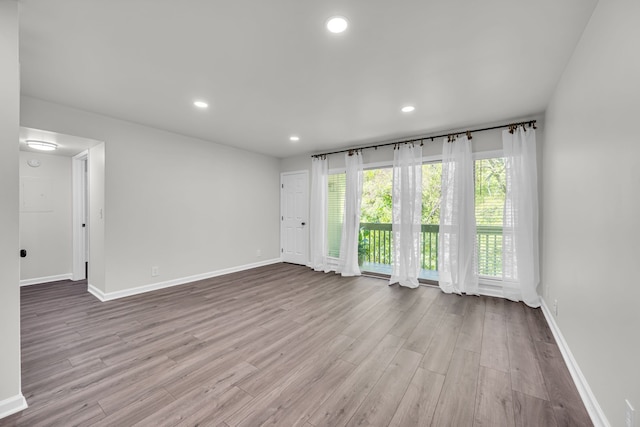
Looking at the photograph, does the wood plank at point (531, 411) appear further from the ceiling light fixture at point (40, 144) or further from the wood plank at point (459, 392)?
the ceiling light fixture at point (40, 144)

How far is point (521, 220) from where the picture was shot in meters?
3.28

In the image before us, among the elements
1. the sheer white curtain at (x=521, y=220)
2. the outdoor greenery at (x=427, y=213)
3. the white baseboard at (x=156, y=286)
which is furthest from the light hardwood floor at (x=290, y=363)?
the outdoor greenery at (x=427, y=213)

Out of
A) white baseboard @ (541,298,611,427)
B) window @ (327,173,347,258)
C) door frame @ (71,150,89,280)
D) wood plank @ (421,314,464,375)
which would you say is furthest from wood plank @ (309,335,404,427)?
door frame @ (71,150,89,280)

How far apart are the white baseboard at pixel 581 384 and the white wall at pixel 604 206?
0.06 m

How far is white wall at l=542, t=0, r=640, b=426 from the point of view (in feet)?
3.84

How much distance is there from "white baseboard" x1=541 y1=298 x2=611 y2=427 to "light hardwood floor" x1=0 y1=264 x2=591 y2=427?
0.05m

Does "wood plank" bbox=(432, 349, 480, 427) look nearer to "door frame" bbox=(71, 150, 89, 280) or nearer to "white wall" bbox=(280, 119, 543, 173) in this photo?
"white wall" bbox=(280, 119, 543, 173)

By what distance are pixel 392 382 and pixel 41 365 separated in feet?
8.97

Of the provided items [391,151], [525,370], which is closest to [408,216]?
[391,151]

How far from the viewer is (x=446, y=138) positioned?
12.8 ft

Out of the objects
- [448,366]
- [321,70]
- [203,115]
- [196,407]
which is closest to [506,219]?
[448,366]

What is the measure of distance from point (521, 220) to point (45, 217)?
7.27 m

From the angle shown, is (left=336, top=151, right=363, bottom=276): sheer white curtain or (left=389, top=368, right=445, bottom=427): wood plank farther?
(left=336, top=151, right=363, bottom=276): sheer white curtain

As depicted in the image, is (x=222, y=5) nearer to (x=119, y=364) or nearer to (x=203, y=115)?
(x=203, y=115)
